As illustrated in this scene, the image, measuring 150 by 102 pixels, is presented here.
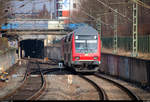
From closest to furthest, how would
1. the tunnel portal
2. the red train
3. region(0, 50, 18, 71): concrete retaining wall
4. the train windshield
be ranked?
1. the red train
2. the train windshield
3. region(0, 50, 18, 71): concrete retaining wall
4. the tunnel portal

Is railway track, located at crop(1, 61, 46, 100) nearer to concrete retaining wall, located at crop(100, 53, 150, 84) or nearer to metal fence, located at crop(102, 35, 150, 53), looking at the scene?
concrete retaining wall, located at crop(100, 53, 150, 84)

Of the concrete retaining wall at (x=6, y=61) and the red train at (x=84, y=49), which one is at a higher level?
the red train at (x=84, y=49)

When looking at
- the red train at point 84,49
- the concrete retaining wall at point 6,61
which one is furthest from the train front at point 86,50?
the concrete retaining wall at point 6,61

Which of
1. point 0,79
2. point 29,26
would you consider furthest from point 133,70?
point 29,26

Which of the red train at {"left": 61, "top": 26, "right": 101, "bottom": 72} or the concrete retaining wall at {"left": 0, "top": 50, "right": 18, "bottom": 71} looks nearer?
the red train at {"left": 61, "top": 26, "right": 101, "bottom": 72}

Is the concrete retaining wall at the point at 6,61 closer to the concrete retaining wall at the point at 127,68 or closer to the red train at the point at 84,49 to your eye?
the red train at the point at 84,49

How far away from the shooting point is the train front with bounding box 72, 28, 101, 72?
77.7ft

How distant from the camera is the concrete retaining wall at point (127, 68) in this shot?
16.9m

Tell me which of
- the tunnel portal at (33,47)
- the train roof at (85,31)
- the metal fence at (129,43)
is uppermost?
the train roof at (85,31)

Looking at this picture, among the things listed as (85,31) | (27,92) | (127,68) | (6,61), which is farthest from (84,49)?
(6,61)

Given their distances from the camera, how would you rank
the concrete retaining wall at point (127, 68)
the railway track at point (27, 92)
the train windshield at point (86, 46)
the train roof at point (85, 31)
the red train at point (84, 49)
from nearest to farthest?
the railway track at point (27, 92) < the concrete retaining wall at point (127, 68) < the red train at point (84, 49) < the train windshield at point (86, 46) < the train roof at point (85, 31)

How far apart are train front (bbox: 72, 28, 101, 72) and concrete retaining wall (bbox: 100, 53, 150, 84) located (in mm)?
1518

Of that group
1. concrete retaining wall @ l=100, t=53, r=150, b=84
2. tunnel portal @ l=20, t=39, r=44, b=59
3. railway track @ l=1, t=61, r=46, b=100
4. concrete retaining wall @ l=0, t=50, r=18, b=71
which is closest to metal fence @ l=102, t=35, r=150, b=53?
concrete retaining wall @ l=100, t=53, r=150, b=84

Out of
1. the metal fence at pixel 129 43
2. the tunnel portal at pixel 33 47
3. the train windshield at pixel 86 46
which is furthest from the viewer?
the tunnel portal at pixel 33 47
